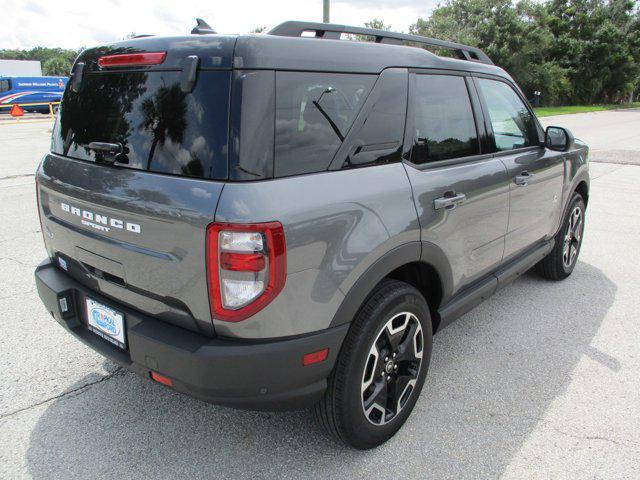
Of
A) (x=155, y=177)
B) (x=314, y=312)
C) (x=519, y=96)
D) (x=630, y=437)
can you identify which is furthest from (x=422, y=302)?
(x=519, y=96)

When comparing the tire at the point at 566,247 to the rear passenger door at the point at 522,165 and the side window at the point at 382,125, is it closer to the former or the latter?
the rear passenger door at the point at 522,165

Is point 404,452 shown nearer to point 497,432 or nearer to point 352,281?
point 497,432

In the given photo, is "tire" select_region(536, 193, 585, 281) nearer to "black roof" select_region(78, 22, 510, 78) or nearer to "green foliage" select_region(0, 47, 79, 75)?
"black roof" select_region(78, 22, 510, 78)

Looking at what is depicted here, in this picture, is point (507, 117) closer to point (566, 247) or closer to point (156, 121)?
point (566, 247)

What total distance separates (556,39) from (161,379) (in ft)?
150

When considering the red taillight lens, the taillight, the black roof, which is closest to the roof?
the black roof

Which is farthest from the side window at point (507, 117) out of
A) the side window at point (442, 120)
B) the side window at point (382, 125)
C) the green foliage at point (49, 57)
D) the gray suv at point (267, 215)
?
the green foliage at point (49, 57)

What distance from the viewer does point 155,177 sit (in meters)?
1.98

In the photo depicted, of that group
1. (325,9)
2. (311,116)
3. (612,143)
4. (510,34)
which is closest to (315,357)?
(311,116)

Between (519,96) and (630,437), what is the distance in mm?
2333

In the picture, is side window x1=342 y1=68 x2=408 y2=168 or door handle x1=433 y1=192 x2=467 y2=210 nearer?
side window x1=342 y1=68 x2=408 y2=168

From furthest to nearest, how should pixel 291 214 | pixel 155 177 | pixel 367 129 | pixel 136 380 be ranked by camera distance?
pixel 136 380 → pixel 367 129 → pixel 155 177 → pixel 291 214

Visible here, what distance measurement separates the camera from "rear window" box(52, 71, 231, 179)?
6.04 feet

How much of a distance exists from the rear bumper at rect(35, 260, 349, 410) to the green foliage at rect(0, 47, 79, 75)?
73849 mm
